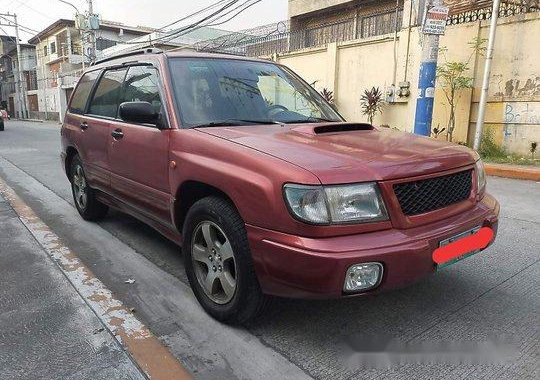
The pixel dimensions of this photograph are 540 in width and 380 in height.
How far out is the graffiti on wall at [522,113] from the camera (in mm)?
9242

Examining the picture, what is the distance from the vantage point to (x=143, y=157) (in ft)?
11.3

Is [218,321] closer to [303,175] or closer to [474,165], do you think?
[303,175]

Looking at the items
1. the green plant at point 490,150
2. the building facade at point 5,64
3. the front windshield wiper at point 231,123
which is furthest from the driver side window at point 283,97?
the building facade at point 5,64

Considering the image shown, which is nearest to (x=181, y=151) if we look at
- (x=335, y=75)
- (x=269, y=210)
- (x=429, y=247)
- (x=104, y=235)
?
(x=269, y=210)

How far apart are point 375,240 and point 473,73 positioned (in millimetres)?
9454

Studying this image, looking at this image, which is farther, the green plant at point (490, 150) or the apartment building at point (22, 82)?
the apartment building at point (22, 82)

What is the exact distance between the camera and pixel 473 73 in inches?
404

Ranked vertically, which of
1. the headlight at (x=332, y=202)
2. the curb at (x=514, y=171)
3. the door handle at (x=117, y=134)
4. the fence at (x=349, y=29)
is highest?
the fence at (x=349, y=29)

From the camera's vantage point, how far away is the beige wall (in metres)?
9.32

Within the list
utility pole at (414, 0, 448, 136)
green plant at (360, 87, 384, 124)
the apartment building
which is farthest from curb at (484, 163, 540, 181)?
the apartment building

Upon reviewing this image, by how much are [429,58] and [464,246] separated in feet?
23.6

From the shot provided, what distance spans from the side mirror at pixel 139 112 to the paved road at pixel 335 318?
1.24m

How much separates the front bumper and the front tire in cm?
12

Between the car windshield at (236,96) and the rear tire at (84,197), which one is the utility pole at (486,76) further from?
the rear tire at (84,197)
